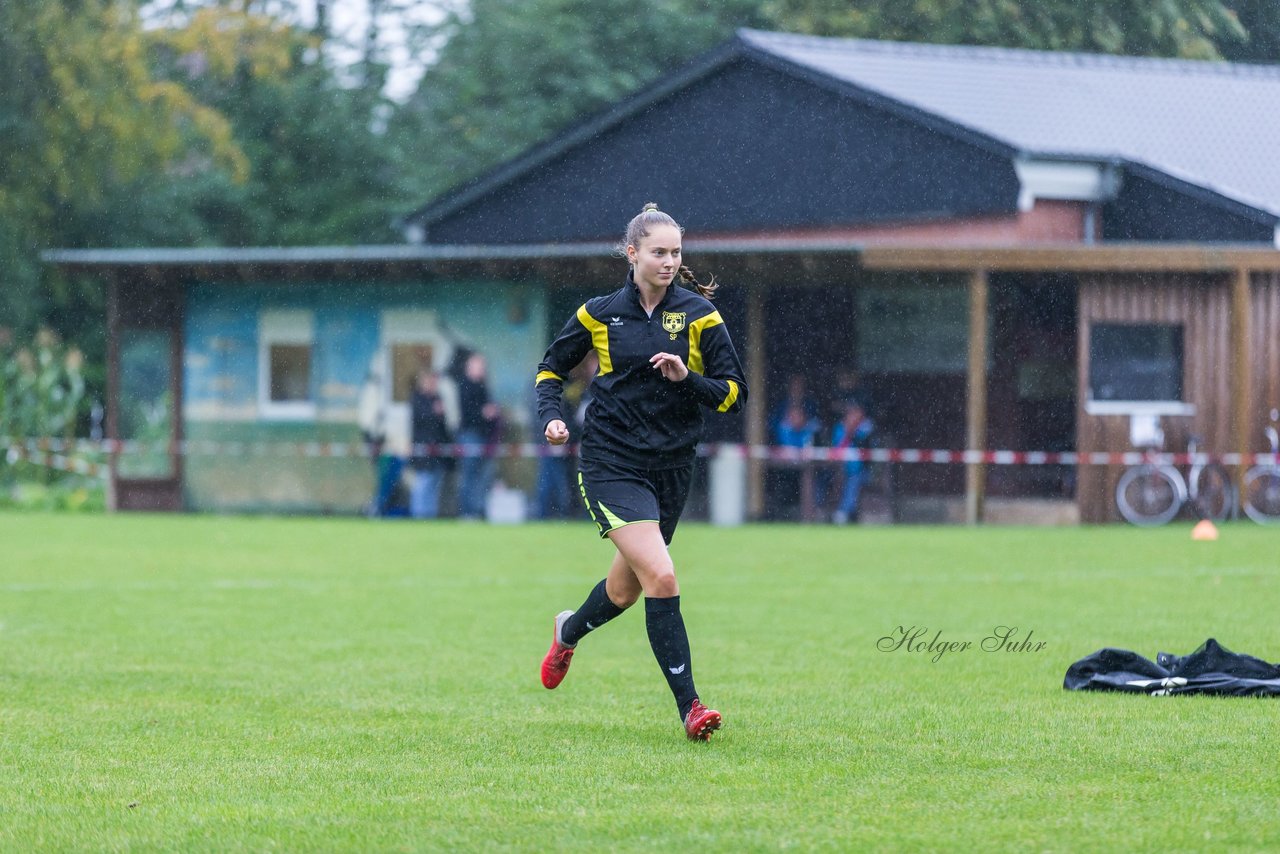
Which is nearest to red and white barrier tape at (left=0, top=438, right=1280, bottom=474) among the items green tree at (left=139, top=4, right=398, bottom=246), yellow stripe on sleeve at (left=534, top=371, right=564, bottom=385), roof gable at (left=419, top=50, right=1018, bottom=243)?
roof gable at (left=419, top=50, right=1018, bottom=243)

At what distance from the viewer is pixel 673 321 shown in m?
7.48

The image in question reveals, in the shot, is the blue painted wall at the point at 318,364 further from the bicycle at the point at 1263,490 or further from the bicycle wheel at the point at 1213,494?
the bicycle at the point at 1263,490

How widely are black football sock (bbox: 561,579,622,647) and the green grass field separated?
13.9 inches

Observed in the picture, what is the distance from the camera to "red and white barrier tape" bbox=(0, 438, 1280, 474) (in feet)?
78.5

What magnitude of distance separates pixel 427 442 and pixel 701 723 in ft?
59.6

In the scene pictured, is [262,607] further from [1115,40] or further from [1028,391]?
[1115,40]

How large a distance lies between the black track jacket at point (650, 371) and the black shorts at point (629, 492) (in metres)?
0.04

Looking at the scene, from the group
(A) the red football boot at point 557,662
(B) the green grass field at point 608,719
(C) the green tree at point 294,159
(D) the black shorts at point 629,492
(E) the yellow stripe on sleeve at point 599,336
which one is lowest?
(B) the green grass field at point 608,719

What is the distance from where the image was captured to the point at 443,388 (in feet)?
Result: 84.9

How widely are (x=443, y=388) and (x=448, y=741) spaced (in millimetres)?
18758

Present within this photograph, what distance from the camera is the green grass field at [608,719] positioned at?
18.5ft

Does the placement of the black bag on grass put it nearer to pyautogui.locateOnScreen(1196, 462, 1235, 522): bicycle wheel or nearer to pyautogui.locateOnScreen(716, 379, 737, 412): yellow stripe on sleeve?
pyautogui.locateOnScreen(716, 379, 737, 412): yellow stripe on sleeve

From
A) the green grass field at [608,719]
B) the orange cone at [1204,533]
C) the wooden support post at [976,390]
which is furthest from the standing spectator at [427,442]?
the orange cone at [1204,533]

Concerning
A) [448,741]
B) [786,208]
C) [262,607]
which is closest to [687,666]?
[448,741]
